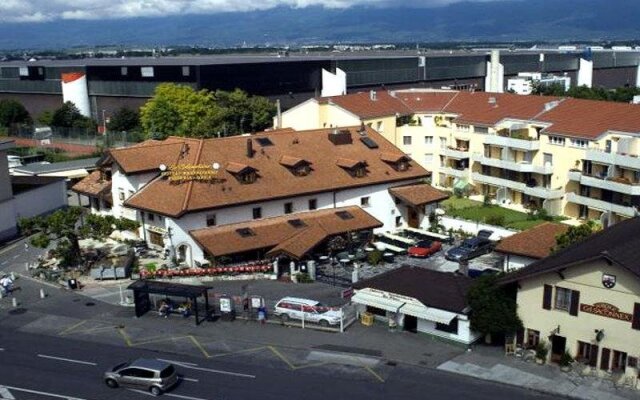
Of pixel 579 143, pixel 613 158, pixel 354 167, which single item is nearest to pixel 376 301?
pixel 354 167

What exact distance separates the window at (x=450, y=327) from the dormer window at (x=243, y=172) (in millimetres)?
25734

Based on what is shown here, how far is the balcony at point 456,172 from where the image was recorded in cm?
8675

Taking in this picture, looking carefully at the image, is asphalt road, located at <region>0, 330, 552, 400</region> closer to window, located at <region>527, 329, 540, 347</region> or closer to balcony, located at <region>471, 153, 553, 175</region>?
window, located at <region>527, 329, 540, 347</region>

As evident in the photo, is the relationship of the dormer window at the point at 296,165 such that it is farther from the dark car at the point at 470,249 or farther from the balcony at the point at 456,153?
the balcony at the point at 456,153

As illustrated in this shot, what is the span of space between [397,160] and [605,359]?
3584 centimetres

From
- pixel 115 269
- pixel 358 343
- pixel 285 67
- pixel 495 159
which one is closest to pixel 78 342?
pixel 115 269

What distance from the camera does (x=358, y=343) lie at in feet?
144

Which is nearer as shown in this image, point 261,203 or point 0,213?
point 261,203

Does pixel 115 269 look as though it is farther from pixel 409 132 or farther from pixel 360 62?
pixel 360 62

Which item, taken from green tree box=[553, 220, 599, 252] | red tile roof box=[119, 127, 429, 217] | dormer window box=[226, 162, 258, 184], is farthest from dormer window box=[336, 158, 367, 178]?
green tree box=[553, 220, 599, 252]

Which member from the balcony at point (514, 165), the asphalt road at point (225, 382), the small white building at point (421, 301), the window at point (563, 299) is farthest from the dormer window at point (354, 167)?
the window at point (563, 299)

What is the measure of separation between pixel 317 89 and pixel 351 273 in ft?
280

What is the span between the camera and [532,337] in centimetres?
4141

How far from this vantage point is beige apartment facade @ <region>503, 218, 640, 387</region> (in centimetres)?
3725
